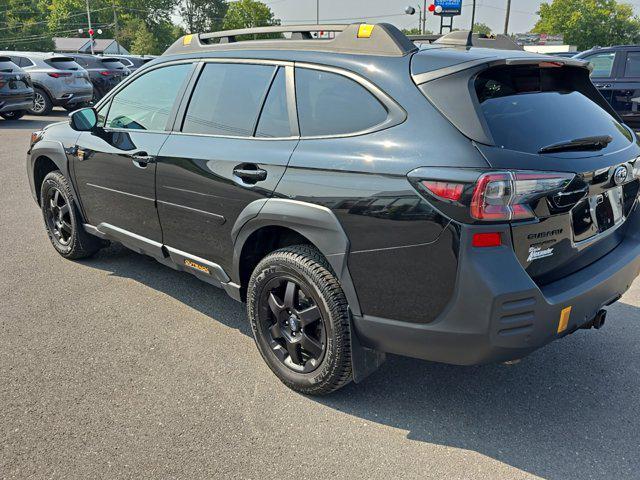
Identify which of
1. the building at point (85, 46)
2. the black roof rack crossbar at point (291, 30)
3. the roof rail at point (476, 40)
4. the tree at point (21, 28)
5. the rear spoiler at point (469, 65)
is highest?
the black roof rack crossbar at point (291, 30)

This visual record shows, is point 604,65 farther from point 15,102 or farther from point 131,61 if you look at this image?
point 131,61

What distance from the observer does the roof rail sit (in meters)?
2.99

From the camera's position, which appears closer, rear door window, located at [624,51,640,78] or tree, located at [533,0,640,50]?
rear door window, located at [624,51,640,78]

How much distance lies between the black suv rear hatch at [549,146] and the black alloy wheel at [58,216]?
363cm

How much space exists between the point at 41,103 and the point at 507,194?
56.4ft

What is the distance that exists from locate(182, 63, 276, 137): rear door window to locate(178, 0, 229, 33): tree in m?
114

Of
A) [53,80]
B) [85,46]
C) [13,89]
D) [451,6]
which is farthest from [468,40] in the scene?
[85,46]

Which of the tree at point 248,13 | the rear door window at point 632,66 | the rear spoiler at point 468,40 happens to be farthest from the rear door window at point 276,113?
the tree at point 248,13

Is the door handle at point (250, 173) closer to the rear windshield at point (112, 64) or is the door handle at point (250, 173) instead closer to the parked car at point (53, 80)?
the parked car at point (53, 80)

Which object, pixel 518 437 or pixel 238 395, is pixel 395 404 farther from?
pixel 238 395

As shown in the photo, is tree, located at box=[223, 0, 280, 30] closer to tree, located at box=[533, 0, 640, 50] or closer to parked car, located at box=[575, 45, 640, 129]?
tree, located at box=[533, 0, 640, 50]

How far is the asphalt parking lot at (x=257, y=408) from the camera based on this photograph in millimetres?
2516

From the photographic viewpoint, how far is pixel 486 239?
2.24 metres

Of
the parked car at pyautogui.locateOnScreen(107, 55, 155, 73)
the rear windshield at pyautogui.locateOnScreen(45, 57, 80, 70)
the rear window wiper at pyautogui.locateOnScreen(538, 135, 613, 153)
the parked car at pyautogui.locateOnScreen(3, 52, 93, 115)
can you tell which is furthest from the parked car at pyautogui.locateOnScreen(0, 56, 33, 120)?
the rear window wiper at pyautogui.locateOnScreen(538, 135, 613, 153)
